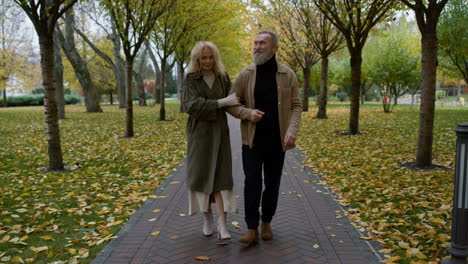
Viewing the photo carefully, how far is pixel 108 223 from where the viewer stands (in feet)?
15.8

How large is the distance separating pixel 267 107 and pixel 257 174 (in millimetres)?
701

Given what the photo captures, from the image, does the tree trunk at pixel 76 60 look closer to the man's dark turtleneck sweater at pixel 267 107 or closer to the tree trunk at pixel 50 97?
the tree trunk at pixel 50 97

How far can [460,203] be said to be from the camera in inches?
128

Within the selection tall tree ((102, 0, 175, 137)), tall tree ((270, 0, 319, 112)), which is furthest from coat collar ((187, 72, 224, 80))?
Answer: tall tree ((270, 0, 319, 112))

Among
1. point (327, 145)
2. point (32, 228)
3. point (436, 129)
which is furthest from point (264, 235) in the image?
point (436, 129)

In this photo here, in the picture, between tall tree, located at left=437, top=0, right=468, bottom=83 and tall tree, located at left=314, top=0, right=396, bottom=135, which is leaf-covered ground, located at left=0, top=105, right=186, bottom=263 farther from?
tall tree, located at left=437, top=0, right=468, bottom=83

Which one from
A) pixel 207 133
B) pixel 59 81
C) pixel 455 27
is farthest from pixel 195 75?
pixel 455 27

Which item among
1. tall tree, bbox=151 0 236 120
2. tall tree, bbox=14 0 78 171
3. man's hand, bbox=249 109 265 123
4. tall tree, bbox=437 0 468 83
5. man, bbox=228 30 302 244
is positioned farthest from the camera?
tall tree, bbox=437 0 468 83

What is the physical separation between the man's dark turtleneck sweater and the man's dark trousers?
0.08m

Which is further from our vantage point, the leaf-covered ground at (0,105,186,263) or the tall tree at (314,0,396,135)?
the tall tree at (314,0,396,135)

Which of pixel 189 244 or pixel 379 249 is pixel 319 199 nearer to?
pixel 379 249

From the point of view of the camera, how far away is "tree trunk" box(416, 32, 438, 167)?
7.29 m

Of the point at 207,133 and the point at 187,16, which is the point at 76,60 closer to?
the point at 187,16

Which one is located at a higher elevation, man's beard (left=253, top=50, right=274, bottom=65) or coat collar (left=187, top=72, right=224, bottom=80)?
man's beard (left=253, top=50, right=274, bottom=65)
